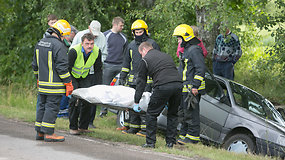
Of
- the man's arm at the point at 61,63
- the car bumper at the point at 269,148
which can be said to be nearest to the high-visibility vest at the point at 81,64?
the man's arm at the point at 61,63

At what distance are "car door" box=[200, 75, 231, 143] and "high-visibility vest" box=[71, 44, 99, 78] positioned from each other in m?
2.25

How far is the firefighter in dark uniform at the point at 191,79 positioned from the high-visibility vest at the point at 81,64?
1.52 metres

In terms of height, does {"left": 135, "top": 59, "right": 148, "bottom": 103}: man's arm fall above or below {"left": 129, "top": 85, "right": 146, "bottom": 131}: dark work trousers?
above

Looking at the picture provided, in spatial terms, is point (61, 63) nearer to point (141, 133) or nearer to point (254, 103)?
point (141, 133)

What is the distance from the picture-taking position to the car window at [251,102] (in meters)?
8.74

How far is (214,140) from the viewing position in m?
8.84

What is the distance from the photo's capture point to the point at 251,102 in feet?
29.7

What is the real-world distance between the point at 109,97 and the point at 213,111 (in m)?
2.15

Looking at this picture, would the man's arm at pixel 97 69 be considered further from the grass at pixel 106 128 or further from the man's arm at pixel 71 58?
the grass at pixel 106 128

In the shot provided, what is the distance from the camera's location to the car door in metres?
8.73

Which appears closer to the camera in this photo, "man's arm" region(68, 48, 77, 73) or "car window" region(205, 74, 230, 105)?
"man's arm" region(68, 48, 77, 73)

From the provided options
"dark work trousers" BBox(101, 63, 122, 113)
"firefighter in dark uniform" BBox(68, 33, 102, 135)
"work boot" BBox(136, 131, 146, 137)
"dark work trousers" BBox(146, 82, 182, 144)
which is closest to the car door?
"work boot" BBox(136, 131, 146, 137)

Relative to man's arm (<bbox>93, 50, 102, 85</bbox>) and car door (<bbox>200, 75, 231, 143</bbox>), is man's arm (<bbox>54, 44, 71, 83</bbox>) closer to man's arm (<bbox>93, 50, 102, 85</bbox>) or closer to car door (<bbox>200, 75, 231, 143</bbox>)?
man's arm (<bbox>93, 50, 102, 85</bbox>)

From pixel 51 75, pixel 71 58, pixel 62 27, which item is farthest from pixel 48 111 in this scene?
pixel 62 27
